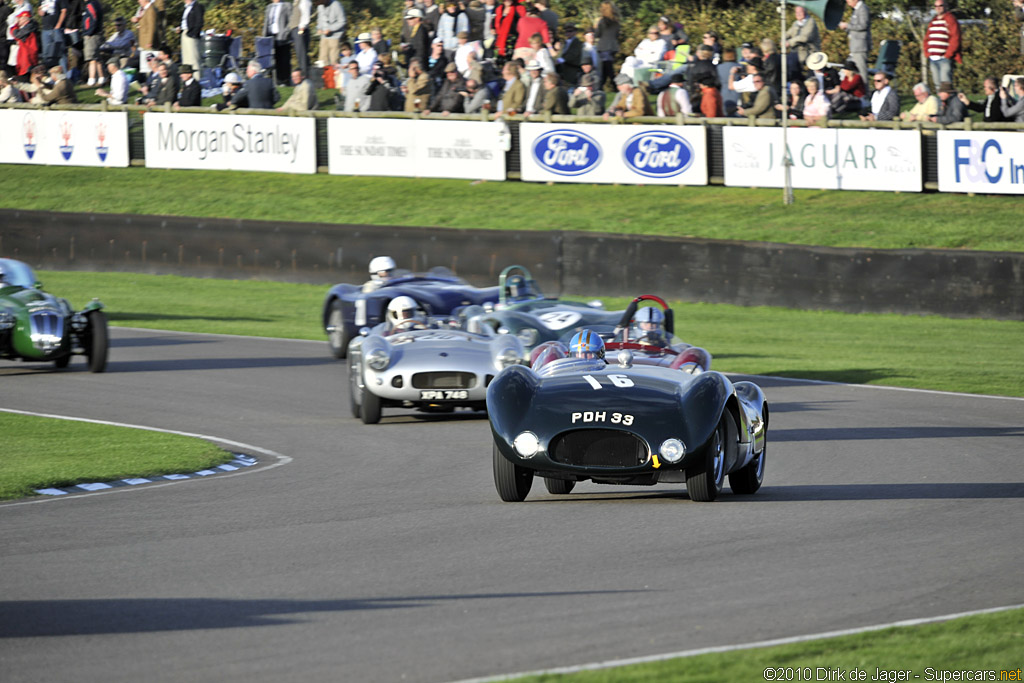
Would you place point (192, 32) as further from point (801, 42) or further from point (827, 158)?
point (827, 158)

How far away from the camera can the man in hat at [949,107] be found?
21.5 meters

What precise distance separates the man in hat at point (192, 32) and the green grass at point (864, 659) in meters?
26.0

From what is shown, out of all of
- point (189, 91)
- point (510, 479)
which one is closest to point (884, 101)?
point (189, 91)

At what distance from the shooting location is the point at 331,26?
28.5m

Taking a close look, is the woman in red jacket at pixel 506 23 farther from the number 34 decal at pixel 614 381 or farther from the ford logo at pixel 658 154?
the number 34 decal at pixel 614 381

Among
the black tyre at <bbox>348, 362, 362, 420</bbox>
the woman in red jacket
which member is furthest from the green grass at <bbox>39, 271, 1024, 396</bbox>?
the woman in red jacket

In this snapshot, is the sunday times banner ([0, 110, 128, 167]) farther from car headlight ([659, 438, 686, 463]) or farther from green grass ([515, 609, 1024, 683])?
green grass ([515, 609, 1024, 683])

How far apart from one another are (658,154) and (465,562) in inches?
721

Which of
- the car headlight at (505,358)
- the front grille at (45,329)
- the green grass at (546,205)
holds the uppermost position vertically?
the green grass at (546,205)

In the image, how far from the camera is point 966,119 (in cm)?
2128

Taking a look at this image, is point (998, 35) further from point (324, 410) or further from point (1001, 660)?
point (1001, 660)

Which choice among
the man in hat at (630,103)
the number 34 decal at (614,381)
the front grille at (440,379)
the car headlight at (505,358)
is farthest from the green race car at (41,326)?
the man in hat at (630,103)

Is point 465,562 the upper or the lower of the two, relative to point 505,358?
lower

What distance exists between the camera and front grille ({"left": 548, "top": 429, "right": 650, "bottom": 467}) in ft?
25.5
